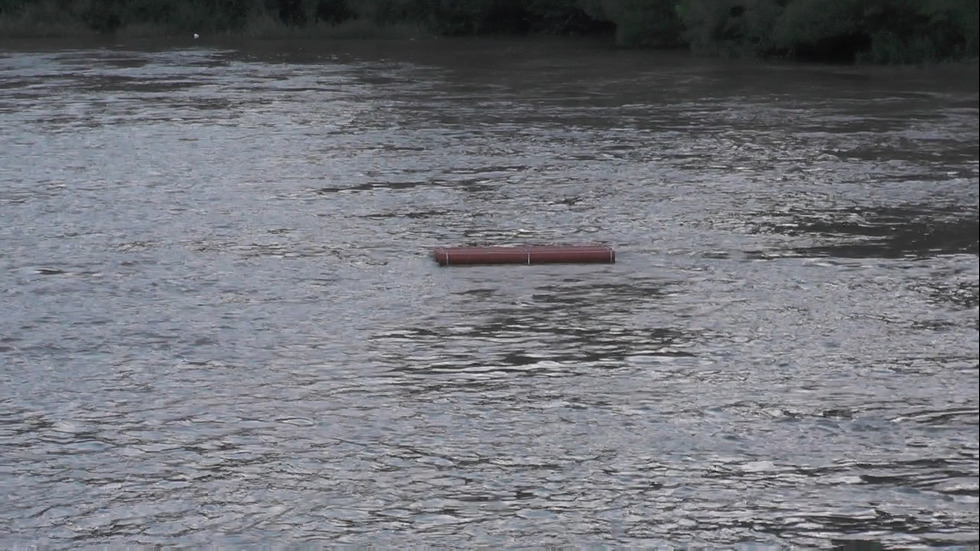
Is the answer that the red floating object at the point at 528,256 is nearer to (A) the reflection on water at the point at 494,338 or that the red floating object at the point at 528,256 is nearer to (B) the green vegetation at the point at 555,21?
(A) the reflection on water at the point at 494,338

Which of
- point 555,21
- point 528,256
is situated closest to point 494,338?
point 528,256

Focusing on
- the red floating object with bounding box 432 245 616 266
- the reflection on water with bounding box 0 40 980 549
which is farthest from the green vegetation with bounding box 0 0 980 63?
the red floating object with bounding box 432 245 616 266

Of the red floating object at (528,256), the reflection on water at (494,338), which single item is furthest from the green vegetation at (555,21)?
the red floating object at (528,256)

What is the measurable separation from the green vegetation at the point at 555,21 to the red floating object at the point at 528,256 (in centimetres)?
2208

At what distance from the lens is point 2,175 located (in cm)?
1991

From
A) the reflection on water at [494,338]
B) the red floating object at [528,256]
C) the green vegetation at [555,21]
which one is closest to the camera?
the reflection on water at [494,338]

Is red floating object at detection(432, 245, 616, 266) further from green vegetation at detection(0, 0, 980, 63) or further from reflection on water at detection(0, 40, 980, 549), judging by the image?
green vegetation at detection(0, 0, 980, 63)

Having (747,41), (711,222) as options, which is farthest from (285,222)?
(747,41)

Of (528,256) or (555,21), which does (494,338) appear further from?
(555,21)

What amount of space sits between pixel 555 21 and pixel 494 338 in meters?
44.0

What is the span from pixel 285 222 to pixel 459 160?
16.9 feet

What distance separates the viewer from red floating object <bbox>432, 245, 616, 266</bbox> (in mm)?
13688

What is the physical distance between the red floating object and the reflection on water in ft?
0.83

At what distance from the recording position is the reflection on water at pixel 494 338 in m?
7.55
